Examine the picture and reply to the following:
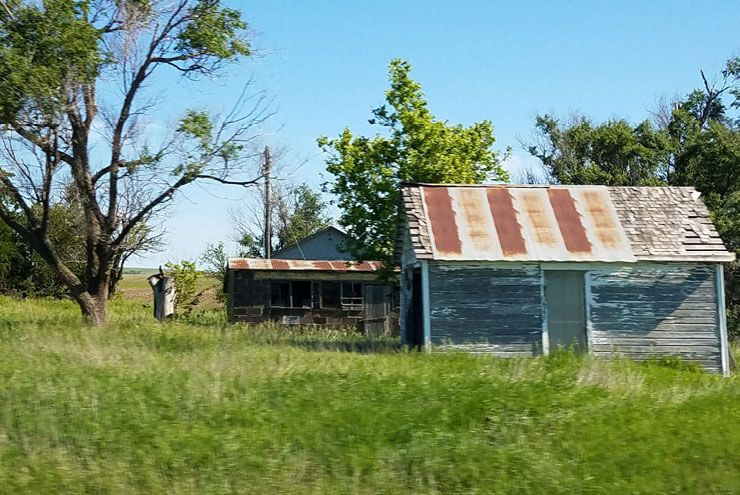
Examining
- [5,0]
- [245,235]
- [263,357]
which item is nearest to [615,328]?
[263,357]

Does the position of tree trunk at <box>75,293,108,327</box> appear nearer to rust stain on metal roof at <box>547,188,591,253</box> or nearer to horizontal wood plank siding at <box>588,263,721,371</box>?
rust stain on metal roof at <box>547,188,591,253</box>

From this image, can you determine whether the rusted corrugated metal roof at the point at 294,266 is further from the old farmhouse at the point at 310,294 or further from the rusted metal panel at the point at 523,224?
the rusted metal panel at the point at 523,224

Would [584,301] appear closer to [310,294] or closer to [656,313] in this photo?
[656,313]

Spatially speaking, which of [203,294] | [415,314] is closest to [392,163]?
[415,314]

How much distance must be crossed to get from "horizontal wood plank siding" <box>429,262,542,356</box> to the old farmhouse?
1376cm

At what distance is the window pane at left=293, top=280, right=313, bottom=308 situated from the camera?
32469mm

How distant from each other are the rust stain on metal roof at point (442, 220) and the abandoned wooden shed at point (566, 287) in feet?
0.11

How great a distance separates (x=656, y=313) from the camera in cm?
1803

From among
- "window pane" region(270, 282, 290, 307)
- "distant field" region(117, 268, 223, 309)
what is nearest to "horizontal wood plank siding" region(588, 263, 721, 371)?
"window pane" region(270, 282, 290, 307)

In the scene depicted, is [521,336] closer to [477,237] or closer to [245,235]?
[477,237]

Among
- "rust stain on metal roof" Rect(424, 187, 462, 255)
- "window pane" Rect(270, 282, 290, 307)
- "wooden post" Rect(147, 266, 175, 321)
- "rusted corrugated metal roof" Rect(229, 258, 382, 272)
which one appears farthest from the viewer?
"wooden post" Rect(147, 266, 175, 321)

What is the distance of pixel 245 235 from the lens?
6181 centimetres

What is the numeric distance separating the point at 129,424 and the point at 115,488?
1425 mm

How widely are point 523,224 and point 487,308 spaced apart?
85.4 inches
